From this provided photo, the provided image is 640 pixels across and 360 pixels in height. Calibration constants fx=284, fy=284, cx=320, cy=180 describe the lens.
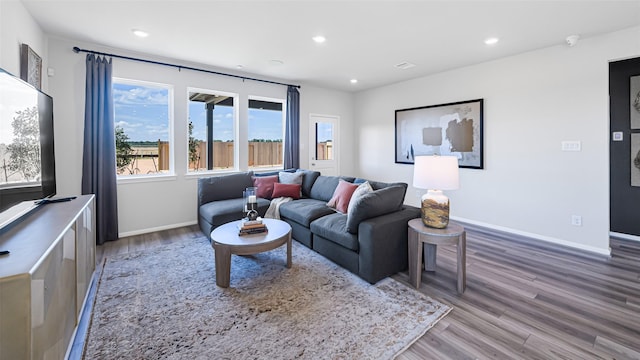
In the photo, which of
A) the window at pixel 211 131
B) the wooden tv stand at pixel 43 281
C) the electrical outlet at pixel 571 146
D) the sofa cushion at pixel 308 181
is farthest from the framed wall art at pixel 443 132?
the wooden tv stand at pixel 43 281

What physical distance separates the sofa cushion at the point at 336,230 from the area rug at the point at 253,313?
0.98 ft

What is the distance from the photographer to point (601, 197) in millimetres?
3389

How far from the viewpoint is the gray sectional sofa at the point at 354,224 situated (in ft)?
8.62

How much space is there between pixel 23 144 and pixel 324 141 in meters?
4.98

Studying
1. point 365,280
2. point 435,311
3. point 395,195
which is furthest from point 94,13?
point 435,311

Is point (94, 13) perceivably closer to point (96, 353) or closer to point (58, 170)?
point (58, 170)

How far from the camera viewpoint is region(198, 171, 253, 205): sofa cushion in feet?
13.7

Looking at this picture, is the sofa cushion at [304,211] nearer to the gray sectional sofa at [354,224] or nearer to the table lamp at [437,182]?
the gray sectional sofa at [354,224]

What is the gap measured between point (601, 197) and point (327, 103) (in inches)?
185

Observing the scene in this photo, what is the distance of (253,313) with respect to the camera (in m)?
2.16

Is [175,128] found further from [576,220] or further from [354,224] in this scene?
[576,220]

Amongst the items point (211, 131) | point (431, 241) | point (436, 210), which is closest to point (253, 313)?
point (431, 241)

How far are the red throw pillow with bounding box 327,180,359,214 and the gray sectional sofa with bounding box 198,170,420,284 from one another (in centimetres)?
9

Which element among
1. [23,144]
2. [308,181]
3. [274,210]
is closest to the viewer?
[23,144]
